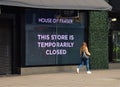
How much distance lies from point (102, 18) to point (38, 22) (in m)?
4.08

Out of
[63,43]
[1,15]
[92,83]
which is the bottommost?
[92,83]

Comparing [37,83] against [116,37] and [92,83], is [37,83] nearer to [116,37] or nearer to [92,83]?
[92,83]

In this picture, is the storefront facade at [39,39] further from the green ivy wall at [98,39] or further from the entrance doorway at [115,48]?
the entrance doorway at [115,48]

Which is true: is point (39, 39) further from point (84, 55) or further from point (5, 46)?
point (84, 55)

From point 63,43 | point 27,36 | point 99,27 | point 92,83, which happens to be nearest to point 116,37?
point 99,27

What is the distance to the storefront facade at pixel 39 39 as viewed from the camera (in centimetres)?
2191

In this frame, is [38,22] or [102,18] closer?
[38,22]

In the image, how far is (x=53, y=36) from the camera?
22922 millimetres

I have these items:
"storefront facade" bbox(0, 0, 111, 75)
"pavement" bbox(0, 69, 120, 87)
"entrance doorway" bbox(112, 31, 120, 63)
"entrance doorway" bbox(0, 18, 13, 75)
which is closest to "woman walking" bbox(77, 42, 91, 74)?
"pavement" bbox(0, 69, 120, 87)

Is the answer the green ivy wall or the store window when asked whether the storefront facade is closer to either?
the store window

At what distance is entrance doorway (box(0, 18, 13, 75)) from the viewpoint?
21969 mm

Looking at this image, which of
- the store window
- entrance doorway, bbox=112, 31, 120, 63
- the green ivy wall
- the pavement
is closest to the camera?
the pavement

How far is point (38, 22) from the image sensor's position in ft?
73.7

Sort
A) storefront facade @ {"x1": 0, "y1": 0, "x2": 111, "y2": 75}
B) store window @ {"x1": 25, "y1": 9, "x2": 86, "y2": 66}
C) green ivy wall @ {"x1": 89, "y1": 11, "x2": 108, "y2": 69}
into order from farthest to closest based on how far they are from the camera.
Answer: green ivy wall @ {"x1": 89, "y1": 11, "x2": 108, "y2": 69}, store window @ {"x1": 25, "y1": 9, "x2": 86, "y2": 66}, storefront facade @ {"x1": 0, "y1": 0, "x2": 111, "y2": 75}
